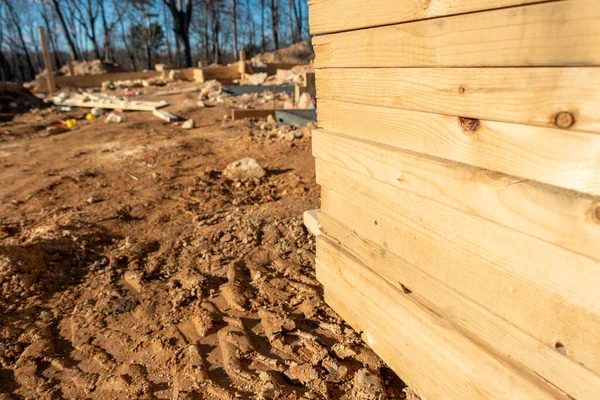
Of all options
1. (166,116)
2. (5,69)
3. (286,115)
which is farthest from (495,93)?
(5,69)

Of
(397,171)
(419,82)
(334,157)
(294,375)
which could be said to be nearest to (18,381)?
(294,375)

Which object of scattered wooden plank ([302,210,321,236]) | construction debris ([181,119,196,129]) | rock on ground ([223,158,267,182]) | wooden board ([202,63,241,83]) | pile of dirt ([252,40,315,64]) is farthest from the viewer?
pile of dirt ([252,40,315,64])

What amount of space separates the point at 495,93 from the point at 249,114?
30.8 feet

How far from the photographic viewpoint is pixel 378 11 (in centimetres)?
178

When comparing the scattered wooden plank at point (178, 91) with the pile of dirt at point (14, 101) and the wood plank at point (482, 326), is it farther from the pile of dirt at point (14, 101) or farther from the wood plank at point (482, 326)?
the wood plank at point (482, 326)

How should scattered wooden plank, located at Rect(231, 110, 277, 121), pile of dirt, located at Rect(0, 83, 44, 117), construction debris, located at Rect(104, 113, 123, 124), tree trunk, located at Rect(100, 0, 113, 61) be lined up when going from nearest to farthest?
scattered wooden plank, located at Rect(231, 110, 277, 121) < construction debris, located at Rect(104, 113, 123, 124) < pile of dirt, located at Rect(0, 83, 44, 117) < tree trunk, located at Rect(100, 0, 113, 61)

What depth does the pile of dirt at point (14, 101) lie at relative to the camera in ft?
41.4

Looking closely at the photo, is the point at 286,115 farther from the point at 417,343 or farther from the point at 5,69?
the point at 5,69

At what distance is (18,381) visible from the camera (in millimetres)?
2453

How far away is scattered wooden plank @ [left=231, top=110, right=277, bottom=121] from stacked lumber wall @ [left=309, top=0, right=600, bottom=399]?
27.0 ft

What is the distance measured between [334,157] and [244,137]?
6.42 m

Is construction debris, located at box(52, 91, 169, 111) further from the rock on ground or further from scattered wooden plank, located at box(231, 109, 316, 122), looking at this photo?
the rock on ground

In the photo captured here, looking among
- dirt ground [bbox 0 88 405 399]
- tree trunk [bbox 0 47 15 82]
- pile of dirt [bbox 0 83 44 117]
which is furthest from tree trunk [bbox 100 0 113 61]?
dirt ground [bbox 0 88 405 399]

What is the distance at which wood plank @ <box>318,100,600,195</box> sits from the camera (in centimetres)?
→ 116
